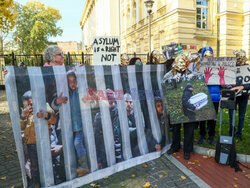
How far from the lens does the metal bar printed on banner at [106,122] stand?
3.29m

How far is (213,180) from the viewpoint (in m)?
3.24

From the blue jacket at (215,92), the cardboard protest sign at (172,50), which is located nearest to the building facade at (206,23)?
the cardboard protest sign at (172,50)

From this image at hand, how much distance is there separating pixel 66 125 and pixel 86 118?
319mm

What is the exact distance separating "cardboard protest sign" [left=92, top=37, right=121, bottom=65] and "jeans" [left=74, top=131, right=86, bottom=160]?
211 cm

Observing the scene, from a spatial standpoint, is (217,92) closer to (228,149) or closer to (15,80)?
(228,149)

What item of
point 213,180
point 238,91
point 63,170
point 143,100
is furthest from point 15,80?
point 238,91

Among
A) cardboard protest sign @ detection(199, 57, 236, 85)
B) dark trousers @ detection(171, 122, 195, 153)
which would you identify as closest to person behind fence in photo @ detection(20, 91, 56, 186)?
dark trousers @ detection(171, 122, 195, 153)

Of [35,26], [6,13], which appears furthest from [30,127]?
[35,26]

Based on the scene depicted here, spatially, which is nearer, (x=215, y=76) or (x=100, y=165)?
(x=100, y=165)

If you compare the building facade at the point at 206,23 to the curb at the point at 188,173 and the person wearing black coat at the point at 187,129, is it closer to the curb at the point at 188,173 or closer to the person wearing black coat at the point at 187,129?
the person wearing black coat at the point at 187,129

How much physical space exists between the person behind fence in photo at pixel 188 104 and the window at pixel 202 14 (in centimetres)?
1583

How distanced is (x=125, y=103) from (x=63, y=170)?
56.7 inches

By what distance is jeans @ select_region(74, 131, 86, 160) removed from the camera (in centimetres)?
304

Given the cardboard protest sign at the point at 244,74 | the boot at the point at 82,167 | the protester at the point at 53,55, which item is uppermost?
the protester at the point at 53,55
